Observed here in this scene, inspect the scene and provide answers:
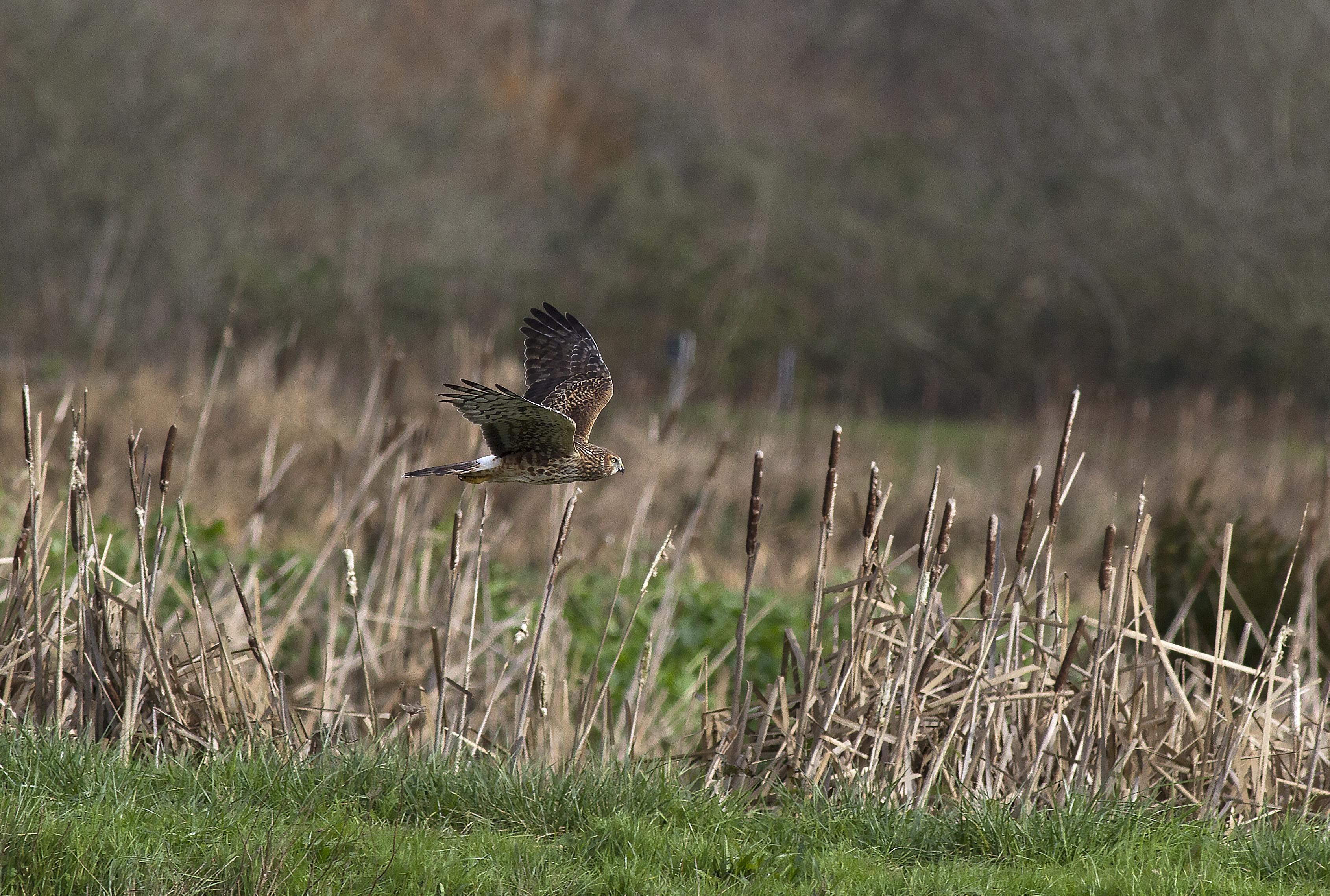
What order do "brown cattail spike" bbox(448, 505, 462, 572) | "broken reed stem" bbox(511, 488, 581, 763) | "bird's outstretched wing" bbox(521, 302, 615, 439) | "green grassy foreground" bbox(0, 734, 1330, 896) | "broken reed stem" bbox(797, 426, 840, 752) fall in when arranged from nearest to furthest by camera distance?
"green grassy foreground" bbox(0, 734, 1330, 896), "broken reed stem" bbox(511, 488, 581, 763), "broken reed stem" bbox(797, 426, 840, 752), "brown cattail spike" bbox(448, 505, 462, 572), "bird's outstretched wing" bbox(521, 302, 615, 439)

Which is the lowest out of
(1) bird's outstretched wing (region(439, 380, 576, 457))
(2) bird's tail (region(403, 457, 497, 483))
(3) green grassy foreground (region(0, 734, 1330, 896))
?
(3) green grassy foreground (region(0, 734, 1330, 896))

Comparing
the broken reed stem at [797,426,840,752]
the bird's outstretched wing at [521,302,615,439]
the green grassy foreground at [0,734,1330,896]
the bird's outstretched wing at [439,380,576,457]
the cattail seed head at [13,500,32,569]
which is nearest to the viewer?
the bird's outstretched wing at [439,380,576,457]

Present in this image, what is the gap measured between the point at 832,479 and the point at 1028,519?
22.8 inches

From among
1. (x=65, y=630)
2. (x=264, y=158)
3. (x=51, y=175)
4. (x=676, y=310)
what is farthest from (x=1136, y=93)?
(x=65, y=630)

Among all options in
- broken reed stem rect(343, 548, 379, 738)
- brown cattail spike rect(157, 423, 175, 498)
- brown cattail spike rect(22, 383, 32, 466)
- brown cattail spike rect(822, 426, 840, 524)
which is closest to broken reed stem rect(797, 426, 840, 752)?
brown cattail spike rect(822, 426, 840, 524)

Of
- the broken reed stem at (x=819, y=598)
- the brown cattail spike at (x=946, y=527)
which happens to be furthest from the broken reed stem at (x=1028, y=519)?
the broken reed stem at (x=819, y=598)

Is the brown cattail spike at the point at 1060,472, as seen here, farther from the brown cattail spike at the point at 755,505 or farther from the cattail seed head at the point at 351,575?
the cattail seed head at the point at 351,575

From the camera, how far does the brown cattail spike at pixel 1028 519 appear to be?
3590mm

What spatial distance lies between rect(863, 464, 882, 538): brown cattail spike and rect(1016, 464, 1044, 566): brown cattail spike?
355 mm

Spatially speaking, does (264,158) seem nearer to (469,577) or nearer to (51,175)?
(51,175)

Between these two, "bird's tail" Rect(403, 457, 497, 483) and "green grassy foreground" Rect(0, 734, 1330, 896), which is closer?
"bird's tail" Rect(403, 457, 497, 483)

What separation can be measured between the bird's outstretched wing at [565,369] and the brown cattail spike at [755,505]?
499mm

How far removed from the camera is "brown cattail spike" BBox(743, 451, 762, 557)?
3.21m

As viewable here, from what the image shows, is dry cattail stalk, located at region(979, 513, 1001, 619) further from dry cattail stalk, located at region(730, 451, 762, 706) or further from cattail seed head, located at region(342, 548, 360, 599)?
cattail seed head, located at region(342, 548, 360, 599)
